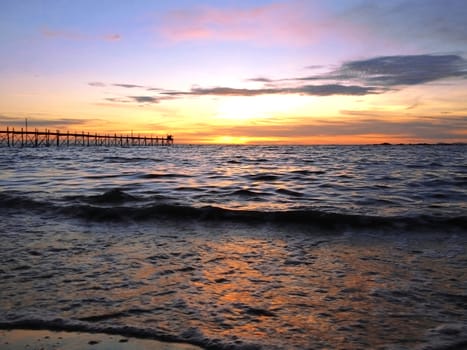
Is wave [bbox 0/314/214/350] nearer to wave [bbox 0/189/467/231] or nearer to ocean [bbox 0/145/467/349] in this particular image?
ocean [bbox 0/145/467/349]

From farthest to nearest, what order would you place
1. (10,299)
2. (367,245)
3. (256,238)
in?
(256,238) → (367,245) → (10,299)

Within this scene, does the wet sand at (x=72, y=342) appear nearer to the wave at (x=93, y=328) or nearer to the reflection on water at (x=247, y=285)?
the wave at (x=93, y=328)

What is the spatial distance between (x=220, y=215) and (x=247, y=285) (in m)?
4.31

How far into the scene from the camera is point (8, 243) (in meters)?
5.58

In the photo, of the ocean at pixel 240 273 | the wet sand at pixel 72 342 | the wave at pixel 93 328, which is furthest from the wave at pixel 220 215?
the wet sand at pixel 72 342

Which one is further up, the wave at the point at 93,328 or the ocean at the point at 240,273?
the wave at the point at 93,328

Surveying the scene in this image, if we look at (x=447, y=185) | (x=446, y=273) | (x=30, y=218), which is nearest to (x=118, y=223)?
(x=30, y=218)

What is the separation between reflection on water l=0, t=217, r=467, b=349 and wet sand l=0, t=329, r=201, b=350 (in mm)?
200

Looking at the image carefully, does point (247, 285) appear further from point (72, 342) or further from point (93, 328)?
point (72, 342)

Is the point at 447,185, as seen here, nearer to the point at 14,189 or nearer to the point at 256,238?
the point at 256,238

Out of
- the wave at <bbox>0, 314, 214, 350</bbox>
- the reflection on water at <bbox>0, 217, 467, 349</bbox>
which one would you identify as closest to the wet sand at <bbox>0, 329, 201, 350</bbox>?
the wave at <bbox>0, 314, 214, 350</bbox>

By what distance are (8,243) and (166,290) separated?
299cm

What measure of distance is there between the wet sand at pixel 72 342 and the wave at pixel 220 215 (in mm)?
5003

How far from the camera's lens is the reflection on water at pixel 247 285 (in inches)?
121
